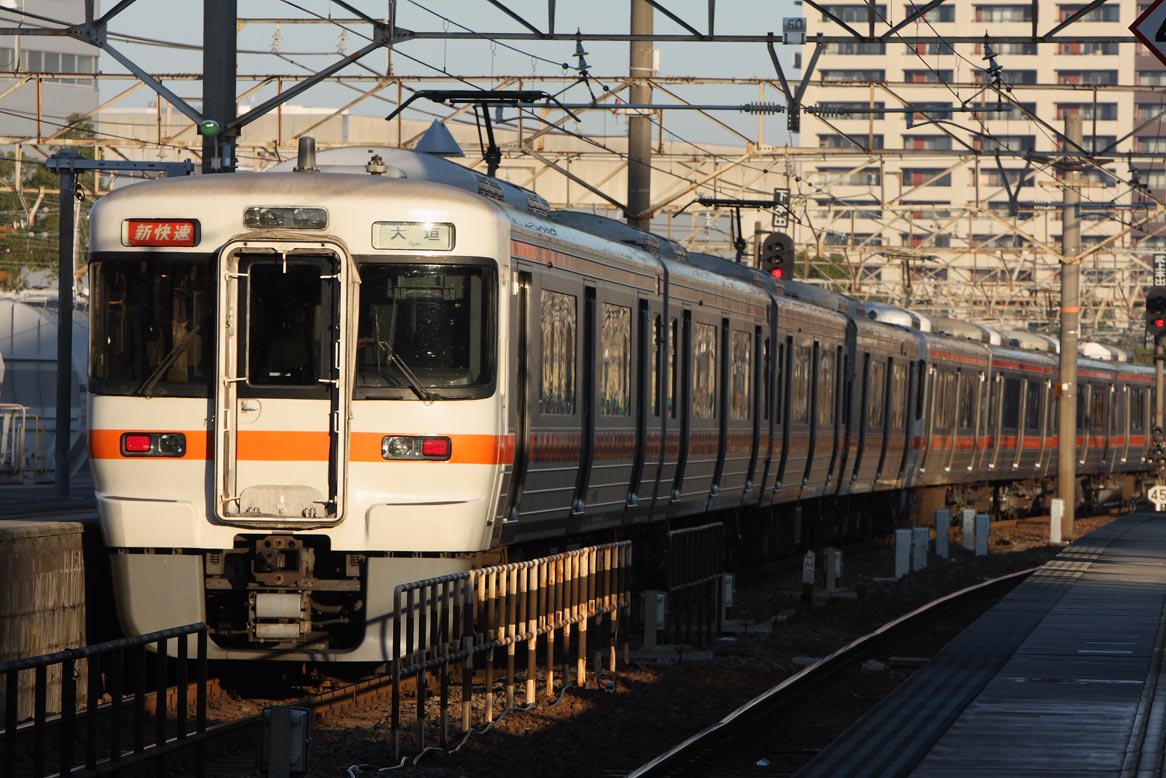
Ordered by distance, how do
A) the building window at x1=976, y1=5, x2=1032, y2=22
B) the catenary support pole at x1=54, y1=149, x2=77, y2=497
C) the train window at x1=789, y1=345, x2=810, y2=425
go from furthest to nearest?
the building window at x1=976, y1=5, x2=1032, y2=22 → the train window at x1=789, y1=345, x2=810, y2=425 → the catenary support pole at x1=54, y1=149, x2=77, y2=497

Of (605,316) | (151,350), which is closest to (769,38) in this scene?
(605,316)

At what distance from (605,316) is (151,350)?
4275 mm

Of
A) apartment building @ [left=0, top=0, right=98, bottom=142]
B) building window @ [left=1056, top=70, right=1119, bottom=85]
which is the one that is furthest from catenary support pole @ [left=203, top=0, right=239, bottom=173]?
building window @ [left=1056, top=70, right=1119, bottom=85]

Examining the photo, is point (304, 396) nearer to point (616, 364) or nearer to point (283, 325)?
point (283, 325)

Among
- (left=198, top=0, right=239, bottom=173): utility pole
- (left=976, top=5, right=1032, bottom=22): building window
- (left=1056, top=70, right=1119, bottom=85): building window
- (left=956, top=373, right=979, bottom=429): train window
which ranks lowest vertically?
(left=956, top=373, right=979, bottom=429): train window

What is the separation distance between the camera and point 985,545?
94.2ft

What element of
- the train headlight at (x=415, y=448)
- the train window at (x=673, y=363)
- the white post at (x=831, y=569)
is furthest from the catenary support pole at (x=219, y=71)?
the white post at (x=831, y=569)

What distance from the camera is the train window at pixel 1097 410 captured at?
4203cm

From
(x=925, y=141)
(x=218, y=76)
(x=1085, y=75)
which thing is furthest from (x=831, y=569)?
(x=925, y=141)

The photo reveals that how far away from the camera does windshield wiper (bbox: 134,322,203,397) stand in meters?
11.8

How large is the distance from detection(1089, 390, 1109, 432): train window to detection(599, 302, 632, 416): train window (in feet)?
91.6

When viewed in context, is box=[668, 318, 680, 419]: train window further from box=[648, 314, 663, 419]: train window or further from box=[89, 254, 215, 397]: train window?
box=[89, 254, 215, 397]: train window

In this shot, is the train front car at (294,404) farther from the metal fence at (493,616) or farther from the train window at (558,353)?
the train window at (558,353)

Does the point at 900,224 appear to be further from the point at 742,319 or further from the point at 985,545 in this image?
the point at 742,319
